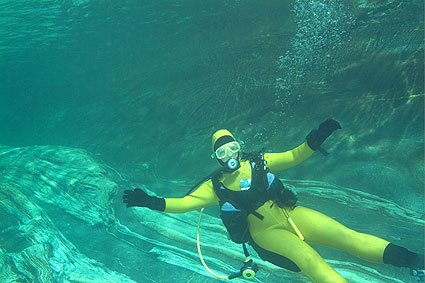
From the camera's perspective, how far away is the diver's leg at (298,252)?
2.51 metres

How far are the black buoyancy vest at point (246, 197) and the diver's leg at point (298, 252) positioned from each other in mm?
268

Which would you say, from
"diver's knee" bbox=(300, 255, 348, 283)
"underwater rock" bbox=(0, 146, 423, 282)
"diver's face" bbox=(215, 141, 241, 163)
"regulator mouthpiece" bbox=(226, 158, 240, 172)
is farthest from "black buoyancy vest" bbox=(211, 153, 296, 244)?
"underwater rock" bbox=(0, 146, 423, 282)

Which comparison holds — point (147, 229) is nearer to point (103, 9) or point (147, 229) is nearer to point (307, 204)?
point (307, 204)

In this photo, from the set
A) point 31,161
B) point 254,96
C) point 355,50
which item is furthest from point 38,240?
point 355,50

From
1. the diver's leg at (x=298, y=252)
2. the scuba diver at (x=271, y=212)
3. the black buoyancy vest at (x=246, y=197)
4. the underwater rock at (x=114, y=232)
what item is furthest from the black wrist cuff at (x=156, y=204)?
the underwater rock at (x=114, y=232)

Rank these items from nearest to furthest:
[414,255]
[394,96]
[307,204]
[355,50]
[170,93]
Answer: [414,255] < [394,96] < [355,50] < [307,204] < [170,93]

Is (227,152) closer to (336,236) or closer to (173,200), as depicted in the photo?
(173,200)

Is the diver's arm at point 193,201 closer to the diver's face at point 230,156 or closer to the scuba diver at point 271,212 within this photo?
the scuba diver at point 271,212

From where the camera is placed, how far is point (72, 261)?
471 centimetres

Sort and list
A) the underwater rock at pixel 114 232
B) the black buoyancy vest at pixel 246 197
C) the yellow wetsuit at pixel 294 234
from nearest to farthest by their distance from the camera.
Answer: the yellow wetsuit at pixel 294 234
the black buoyancy vest at pixel 246 197
the underwater rock at pixel 114 232

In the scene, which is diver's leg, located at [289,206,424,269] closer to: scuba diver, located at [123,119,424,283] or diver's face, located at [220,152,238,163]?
scuba diver, located at [123,119,424,283]

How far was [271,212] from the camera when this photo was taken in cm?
312

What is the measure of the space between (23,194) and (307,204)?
7.43m

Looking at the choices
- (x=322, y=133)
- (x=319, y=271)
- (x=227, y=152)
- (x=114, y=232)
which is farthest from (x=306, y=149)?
(x=114, y=232)
